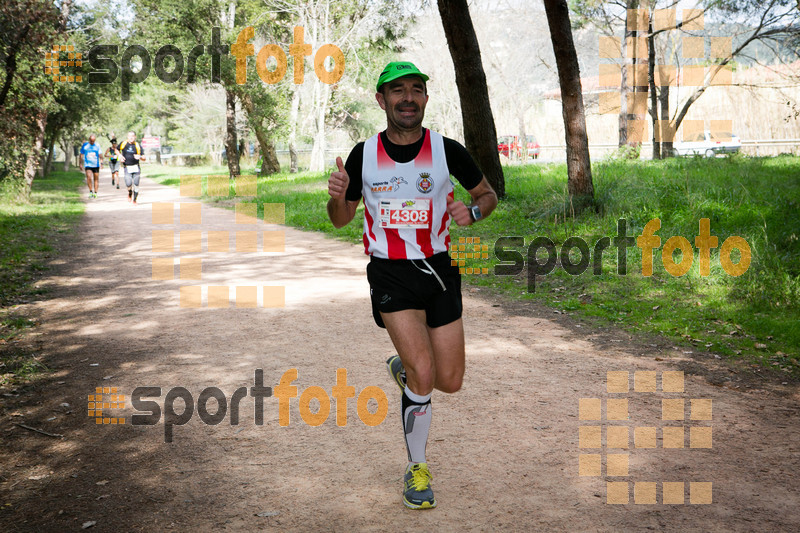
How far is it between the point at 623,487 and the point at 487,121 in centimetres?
1194

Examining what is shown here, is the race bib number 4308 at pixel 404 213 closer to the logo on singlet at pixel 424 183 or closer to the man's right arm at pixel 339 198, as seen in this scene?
the logo on singlet at pixel 424 183

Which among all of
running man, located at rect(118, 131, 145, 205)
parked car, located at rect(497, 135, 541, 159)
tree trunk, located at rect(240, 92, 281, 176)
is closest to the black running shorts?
running man, located at rect(118, 131, 145, 205)

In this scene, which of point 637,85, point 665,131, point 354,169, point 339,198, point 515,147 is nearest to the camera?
point 339,198

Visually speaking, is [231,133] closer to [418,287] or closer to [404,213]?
[404,213]

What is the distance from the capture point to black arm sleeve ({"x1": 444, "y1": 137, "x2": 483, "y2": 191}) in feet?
13.5

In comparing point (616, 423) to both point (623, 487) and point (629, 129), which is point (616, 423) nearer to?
point (623, 487)

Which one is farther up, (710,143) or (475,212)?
(710,143)

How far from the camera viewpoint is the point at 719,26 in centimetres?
2689

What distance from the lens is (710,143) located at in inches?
1474

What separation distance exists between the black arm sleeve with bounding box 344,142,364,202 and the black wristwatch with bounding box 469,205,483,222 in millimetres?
697

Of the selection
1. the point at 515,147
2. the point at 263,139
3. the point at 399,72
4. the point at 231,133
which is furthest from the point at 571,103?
the point at 231,133

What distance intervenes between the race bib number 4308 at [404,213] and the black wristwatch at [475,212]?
25 cm

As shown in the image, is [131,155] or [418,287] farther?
[131,155]

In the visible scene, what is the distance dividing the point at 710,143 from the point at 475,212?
3777cm
